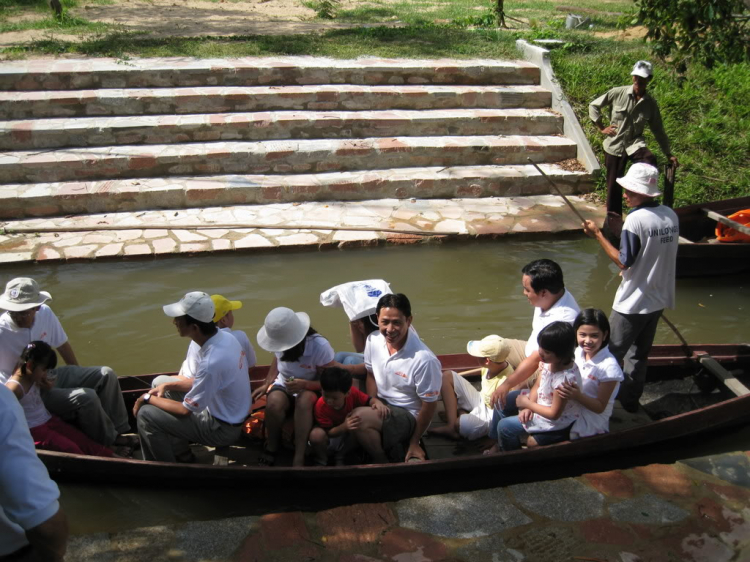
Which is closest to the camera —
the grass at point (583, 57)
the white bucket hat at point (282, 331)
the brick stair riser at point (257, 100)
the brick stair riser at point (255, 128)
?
the white bucket hat at point (282, 331)

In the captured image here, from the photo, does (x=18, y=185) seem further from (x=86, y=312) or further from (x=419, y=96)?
(x=419, y=96)

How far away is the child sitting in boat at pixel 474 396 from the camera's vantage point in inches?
194

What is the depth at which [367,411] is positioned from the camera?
4617 millimetres

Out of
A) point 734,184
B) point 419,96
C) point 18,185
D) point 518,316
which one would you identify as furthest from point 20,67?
point 734,184

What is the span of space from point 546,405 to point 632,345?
1.19 meters

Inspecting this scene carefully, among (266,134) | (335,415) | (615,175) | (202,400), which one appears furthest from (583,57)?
(202,400)

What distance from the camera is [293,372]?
4863mm

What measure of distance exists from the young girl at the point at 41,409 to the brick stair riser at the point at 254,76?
24.4ft

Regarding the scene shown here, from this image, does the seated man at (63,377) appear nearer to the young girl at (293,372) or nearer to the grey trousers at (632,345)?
the young girl at (293,372)

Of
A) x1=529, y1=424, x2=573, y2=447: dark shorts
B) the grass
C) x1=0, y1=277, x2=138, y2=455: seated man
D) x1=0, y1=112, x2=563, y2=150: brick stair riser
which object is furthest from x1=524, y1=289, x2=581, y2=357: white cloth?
x1=0, y1=112, x2=563, y2=150: brick stair riser

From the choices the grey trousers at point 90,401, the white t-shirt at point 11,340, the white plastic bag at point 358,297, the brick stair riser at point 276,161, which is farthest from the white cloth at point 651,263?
the brick stair riser at point 276,161

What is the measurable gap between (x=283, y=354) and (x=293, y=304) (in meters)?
2.89

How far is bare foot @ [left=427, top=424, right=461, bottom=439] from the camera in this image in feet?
16.7

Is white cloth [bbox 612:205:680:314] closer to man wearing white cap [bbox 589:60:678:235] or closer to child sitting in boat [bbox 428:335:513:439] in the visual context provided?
child sitting in boat [bbox 428:335:513:439]
